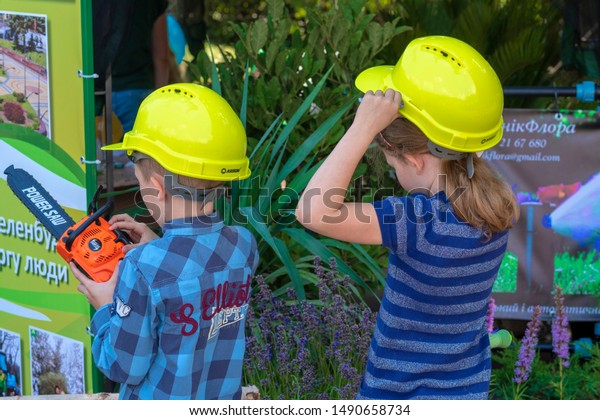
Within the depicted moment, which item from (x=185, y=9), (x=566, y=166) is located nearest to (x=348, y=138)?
(x=566, y=166)

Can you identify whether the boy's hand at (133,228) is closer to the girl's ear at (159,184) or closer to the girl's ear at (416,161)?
the girl's ear at (159,184)

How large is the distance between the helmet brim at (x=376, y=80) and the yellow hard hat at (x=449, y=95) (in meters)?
0.02

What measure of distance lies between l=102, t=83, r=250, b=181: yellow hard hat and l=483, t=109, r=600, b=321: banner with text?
2480mm

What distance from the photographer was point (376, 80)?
249cm

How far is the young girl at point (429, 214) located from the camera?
2.27m

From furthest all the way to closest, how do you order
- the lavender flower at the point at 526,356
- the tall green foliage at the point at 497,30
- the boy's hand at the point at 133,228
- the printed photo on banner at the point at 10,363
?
the tall green foliage at the point at 497,30 < the lavender flower at the point at 526,356 < the printed photo on banner at the point at 10,363 < the boy's hand at the point at 133,228

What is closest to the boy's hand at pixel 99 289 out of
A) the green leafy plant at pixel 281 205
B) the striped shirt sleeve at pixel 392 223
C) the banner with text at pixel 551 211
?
the striped shirt sleeve at pixel 392 223

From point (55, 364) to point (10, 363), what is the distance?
241mm

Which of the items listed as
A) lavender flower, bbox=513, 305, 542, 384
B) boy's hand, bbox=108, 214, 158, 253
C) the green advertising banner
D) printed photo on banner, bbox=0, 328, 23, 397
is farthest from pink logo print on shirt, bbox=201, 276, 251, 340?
lavender flower, bbox=513, 305, 542, 384

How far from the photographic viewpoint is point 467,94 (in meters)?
2.36

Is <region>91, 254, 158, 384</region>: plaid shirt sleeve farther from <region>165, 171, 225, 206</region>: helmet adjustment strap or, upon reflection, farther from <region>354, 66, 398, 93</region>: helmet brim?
<region>354, 66, 398, 93</region>: helmet brim

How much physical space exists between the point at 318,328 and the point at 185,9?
3.61 meters

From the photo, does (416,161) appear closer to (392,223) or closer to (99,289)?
(392,223)

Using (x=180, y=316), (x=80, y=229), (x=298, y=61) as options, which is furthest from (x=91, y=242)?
(x=298, y=61)
